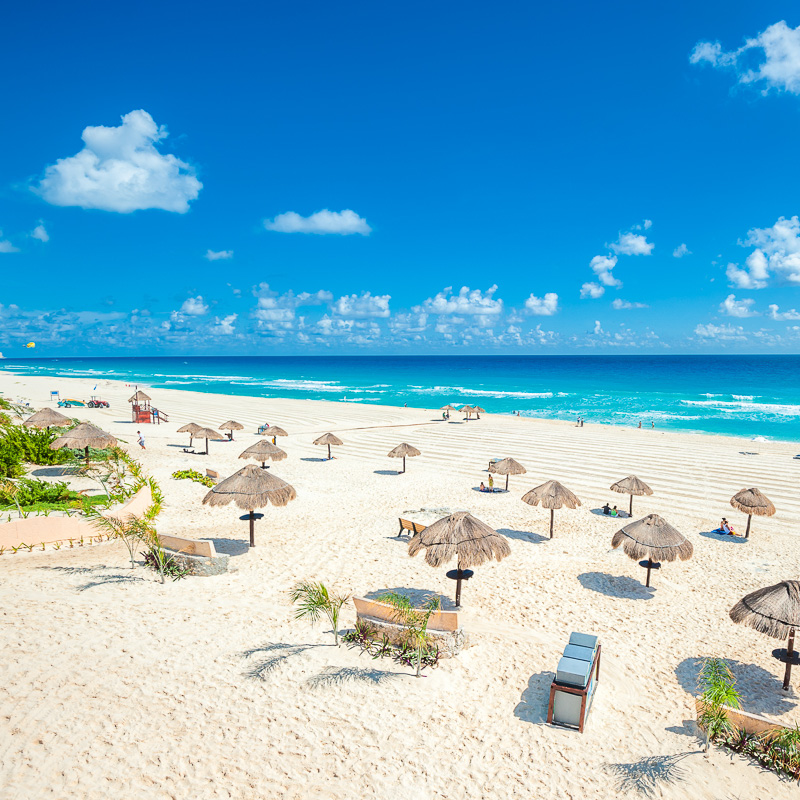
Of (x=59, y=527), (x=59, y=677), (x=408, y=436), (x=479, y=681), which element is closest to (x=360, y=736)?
(x=479, y=681)

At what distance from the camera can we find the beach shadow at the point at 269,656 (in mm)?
7273

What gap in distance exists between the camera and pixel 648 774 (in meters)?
6.03

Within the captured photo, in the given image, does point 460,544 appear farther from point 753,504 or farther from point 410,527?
point 753,504

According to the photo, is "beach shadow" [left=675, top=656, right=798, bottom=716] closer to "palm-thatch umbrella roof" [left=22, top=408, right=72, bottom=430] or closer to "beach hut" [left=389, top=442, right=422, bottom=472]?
"beach hut" [left=389, top=442, right=422, bottom=472]

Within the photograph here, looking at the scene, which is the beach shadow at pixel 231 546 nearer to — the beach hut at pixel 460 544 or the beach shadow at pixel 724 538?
the beach hut at pixel 460 544

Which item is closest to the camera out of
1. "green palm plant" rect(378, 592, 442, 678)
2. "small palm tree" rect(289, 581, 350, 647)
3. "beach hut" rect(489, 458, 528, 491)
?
"green palm plant" rect(378, 592, 442, 678)

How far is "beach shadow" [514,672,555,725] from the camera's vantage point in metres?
6.85

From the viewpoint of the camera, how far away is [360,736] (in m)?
6.28

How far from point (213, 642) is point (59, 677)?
2003 millimetres

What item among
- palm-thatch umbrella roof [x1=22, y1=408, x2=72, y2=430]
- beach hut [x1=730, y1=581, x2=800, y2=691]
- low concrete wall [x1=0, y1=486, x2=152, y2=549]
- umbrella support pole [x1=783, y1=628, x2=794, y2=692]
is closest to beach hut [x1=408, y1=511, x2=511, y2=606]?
beach hut [x1=730, y1=581, x2=800, y2=691]

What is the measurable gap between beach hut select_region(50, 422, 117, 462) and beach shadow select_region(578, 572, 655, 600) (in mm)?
15752

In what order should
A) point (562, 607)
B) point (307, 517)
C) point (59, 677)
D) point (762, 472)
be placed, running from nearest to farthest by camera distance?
point (59, 677) → point (562, 607) → point (307, 517) → point (762, 472)

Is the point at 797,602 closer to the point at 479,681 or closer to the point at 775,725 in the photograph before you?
the point at 775,725

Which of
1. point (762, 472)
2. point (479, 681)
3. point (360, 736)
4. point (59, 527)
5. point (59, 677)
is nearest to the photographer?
point (360, 736)
